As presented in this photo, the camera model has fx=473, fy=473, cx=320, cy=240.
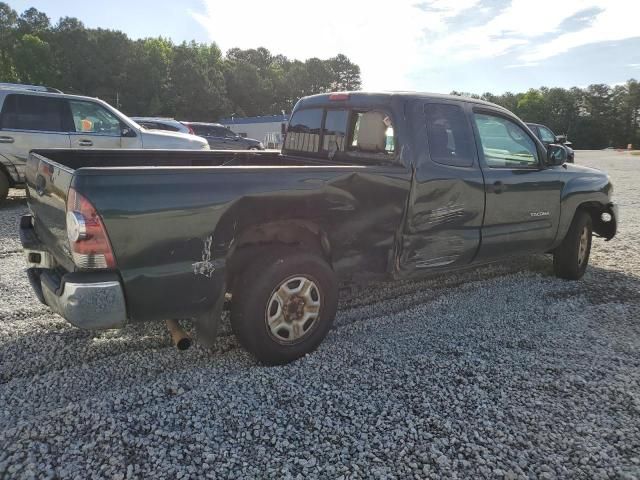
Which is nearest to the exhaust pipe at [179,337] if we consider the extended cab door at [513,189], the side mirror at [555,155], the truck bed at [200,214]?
the truck bed at [200,214]

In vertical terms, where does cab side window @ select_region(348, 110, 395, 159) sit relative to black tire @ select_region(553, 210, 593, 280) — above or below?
above

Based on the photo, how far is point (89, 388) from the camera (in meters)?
2.96

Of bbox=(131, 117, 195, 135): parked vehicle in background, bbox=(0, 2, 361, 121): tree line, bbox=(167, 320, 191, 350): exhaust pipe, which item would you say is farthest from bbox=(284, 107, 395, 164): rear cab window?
bbox=(0, 2, 361, 121): tree line

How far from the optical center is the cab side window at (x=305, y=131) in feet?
15.3

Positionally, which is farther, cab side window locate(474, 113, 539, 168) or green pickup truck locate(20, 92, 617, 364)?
cab side window locate(474, 113, 539, 168)

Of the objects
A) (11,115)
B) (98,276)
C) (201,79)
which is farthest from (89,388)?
(201,79)

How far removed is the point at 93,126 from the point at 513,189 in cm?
767

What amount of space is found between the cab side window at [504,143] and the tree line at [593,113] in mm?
86606

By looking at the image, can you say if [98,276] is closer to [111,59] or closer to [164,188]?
[164,188]

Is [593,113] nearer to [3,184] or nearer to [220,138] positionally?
[220,138]

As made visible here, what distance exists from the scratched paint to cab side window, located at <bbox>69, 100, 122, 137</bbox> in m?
7.23

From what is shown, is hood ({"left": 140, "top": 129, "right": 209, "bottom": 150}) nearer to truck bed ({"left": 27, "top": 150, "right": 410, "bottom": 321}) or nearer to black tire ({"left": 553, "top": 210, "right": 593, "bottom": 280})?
truck bed ({"left": 27, "top": 150, "right": 410, "bottom": 321})

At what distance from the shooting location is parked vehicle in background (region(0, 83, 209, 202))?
8.27 metres

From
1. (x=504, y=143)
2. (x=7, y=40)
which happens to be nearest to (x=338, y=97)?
(x=504, y=143)
